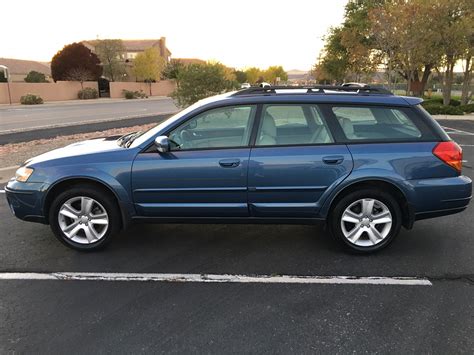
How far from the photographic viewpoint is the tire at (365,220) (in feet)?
13.7

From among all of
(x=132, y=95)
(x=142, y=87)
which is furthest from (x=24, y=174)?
(x=142, y=87)

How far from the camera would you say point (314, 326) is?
3062 millimetres

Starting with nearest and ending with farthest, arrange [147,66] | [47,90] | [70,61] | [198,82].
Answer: [198,82]
[47,90]
[70,61]
[147,66]

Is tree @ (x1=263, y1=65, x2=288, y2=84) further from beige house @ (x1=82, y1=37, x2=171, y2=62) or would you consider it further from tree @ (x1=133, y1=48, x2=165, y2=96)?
tree @ (x1=133, y1=48, x2=165, y2=96)

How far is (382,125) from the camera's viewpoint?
4270mm

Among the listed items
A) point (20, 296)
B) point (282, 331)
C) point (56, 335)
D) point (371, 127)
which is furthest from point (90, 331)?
point (371, 127)

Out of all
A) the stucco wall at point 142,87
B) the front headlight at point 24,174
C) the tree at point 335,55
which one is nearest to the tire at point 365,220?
the front headlight at point 24,174

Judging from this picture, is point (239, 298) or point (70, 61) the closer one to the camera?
point (239, 298)

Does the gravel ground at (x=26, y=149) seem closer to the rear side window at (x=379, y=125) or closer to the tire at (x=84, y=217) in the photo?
the tire at (x=84, y=217)

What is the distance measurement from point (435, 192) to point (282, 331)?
7.14 ft

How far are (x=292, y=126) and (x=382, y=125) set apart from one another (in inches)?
35.3

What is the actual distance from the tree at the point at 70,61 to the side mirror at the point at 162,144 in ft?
174

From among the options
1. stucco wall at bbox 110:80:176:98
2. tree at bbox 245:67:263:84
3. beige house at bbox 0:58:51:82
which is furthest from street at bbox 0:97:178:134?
tree at bbox 245:67:263:84

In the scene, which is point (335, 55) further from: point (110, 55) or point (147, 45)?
point (147, 45)
